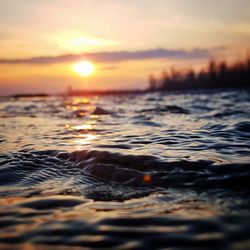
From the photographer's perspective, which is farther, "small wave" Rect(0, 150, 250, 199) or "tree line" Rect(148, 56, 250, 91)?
"tree line" Rect(148, 56, 250, 91)

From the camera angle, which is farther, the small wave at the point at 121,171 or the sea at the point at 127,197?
the small wave at the point at 121,171

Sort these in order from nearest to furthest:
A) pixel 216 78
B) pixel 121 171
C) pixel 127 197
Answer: pixel 127 197
pixel 121 171
pixel 216 78

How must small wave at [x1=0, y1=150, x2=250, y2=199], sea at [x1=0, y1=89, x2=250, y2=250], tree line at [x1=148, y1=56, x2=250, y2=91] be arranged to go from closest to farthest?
sea at [x1=0, y1=89, x2=250, y2=250]
small wave at [x1=0, y1=150, x2=250, y2=199]
tree line at [x1=148, y1=56, x2=250, y2=91]

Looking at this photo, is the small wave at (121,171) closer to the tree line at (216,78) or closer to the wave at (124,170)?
the wave at (124,170)

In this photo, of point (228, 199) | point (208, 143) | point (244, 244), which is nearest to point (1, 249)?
point (244, 244)

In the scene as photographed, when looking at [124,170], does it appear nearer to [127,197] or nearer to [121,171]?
[121,171]

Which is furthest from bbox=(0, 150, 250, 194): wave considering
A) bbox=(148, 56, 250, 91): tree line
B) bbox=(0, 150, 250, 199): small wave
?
bbox=(148, 56, 250, 91): tree line

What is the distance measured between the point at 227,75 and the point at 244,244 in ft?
322

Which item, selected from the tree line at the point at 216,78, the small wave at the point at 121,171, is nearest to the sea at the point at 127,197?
the small wave at the point at 121,171

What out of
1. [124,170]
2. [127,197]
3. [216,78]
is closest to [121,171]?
[124,170]

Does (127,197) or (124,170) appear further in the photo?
(124,170)

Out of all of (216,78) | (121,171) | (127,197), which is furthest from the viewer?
(216,78)

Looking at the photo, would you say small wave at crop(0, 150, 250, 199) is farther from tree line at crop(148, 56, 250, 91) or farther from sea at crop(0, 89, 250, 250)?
tree line at crop(148, 56, 250, 91)

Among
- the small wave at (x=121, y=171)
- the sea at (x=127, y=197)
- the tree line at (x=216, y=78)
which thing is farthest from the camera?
the tree line at (x=216, y=78)
